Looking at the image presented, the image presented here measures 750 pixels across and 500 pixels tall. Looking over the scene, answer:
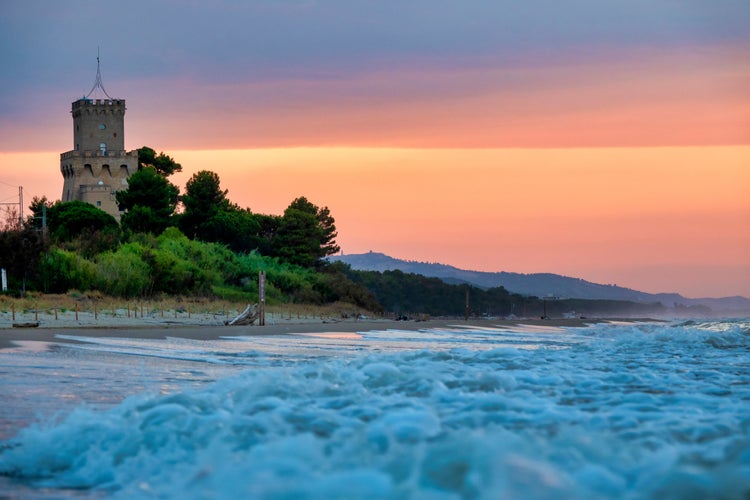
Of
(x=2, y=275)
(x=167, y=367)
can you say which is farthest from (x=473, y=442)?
(x=2, y=275)

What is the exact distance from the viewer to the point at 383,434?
5.20 metres

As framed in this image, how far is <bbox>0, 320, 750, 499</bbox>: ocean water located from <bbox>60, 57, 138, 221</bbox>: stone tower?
6984 centimetres

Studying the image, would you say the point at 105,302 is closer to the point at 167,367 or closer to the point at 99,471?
the point at 167,367

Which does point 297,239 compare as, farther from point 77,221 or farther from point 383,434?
point 383,434

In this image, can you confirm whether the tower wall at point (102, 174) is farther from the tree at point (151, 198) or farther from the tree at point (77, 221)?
the tree at point (77, 221)

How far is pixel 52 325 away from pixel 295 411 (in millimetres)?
18510

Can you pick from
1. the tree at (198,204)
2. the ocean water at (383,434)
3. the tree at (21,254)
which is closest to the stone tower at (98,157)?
the tree at (198,204)

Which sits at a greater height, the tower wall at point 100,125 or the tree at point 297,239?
the tower wall at point 100,125

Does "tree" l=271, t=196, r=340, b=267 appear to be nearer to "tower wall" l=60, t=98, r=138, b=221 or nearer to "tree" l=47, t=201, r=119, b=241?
"tree" l=47, t=201, r=119, b=241

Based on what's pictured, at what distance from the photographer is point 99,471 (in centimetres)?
497

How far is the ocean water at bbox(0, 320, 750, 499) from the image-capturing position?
414 cm

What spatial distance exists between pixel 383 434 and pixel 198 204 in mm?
58193

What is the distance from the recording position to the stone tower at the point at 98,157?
76.8 meters

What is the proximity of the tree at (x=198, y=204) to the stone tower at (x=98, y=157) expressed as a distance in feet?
50.9
